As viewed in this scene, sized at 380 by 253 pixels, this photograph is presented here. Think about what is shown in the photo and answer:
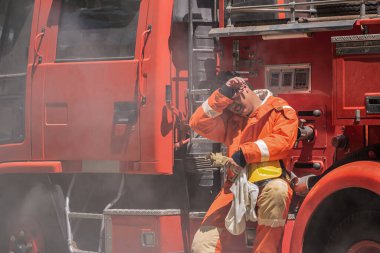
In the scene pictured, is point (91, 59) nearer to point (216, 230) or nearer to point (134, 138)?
point (134, 138)

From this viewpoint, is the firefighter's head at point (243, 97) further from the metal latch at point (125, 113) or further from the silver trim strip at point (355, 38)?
the metal latch at point (125, 113)

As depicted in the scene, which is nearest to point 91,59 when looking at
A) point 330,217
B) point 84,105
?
point 84,105

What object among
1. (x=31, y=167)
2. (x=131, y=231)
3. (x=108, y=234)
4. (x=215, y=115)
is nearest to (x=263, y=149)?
(x=215, y=115)

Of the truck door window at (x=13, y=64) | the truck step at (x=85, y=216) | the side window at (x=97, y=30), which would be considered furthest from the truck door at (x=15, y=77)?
the truck step at (x=85, y=216)

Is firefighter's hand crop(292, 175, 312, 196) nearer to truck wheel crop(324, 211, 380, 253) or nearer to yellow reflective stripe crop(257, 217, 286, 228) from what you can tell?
yellow reflective stripe crop(257, 217, 286, 228)

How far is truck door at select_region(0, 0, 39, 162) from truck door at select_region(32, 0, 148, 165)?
12 centimetres

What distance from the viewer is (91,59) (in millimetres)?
4828

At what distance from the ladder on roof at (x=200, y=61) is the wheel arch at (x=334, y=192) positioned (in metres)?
1.03

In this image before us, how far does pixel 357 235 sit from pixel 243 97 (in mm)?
1074

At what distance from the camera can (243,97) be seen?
13.5ft

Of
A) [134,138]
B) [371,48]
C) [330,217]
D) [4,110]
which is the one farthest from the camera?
[4,110]

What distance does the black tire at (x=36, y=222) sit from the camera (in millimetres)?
5188

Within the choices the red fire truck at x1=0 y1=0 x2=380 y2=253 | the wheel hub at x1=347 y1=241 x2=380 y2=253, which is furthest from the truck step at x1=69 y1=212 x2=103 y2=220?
the wheel hub at x1=347 y1=241 x2=380 y2=253

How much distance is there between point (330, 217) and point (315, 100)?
0.74 m
